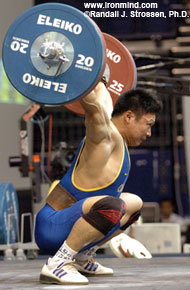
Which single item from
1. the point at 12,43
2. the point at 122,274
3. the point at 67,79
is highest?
the point at 12,43

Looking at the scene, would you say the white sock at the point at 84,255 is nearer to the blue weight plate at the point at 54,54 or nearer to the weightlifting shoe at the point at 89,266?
the weightlifting shoe at the point at 89,266

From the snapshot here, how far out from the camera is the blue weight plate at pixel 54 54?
7.97 ft

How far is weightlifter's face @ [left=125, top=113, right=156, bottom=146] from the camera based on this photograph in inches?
111

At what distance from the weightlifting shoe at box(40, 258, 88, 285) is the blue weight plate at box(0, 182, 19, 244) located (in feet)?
9.40

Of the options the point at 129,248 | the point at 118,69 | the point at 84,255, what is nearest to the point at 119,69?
the point at 118,69

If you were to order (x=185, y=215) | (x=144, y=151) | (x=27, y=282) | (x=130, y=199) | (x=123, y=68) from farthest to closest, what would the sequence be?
(x=144, y=151) → (x=185, y=215) → (x=123, y=68) → (x=130, y=199) → (x=27, y=282)

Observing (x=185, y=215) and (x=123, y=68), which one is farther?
(x=185, y=215)

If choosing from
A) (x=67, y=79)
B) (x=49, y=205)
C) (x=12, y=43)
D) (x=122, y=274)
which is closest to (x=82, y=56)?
(x=67, y=79)

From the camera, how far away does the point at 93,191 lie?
2605 millimetres

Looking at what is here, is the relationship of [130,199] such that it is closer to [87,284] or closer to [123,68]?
[87,284]

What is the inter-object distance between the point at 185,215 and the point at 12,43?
24.1 feet

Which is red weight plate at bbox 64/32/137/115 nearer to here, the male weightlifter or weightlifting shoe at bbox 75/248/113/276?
the male weightlifter

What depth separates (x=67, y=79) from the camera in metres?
2.46

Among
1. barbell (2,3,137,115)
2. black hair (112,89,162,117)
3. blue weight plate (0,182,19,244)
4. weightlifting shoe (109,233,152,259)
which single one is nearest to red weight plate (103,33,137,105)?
→ black hair (112,89,162,117)
